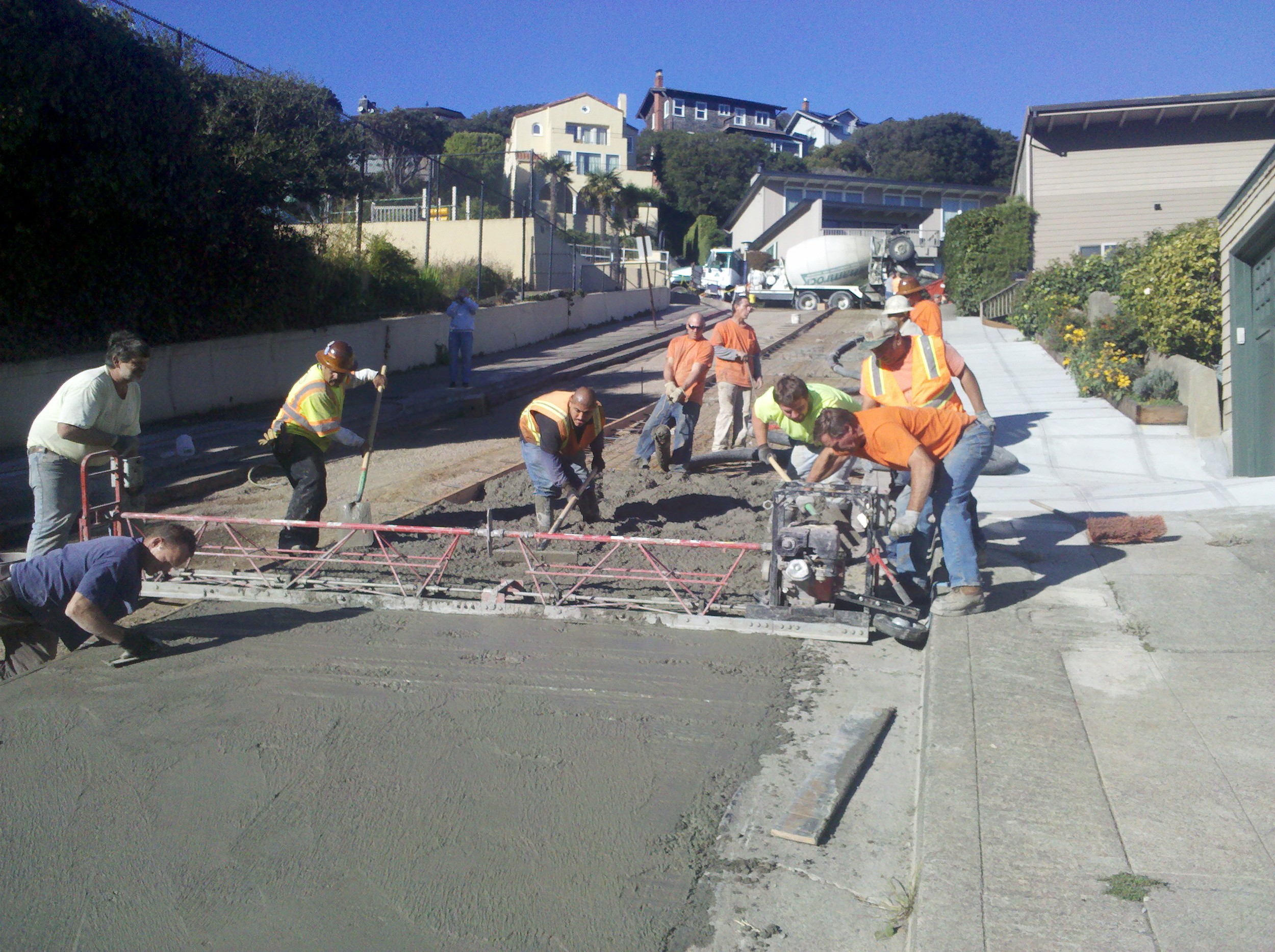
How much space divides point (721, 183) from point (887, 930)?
67.8m

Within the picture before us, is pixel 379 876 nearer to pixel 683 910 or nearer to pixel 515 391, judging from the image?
pixel 683 910

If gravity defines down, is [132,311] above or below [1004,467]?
above

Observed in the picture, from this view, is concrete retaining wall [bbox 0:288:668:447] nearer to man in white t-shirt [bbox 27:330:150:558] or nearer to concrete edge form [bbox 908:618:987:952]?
man in white t-shirt [bbox 27:330:150:558]

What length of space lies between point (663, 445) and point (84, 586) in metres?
5.37

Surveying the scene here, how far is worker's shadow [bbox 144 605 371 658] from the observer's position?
18.2 feet

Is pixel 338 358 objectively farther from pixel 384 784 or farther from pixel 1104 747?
pixel 1104 747

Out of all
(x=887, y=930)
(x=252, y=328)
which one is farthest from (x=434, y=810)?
(x=252, y=328)

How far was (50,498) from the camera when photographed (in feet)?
19.7

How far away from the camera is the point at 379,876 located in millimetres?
3383

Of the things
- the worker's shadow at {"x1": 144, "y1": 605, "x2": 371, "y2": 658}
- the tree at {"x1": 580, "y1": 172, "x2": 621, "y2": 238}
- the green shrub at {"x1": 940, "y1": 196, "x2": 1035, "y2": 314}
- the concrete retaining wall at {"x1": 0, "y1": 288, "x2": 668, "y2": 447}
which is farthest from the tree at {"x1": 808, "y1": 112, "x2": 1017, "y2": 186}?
the worker's shadow at {"x1": 144, "y1": 605, "x2": 371, "y2": 658}

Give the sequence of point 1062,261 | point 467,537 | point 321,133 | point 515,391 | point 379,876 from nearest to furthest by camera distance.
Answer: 1. point 379,876
2. point 467,537
3. point 321,133
4. point 515,391
5. point 1062,261

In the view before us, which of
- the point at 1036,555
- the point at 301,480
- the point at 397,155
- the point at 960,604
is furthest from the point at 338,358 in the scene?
the point at 397,155

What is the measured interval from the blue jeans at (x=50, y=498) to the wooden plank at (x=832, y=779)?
4.64 m

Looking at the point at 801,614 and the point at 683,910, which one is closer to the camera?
the point at 683,910
